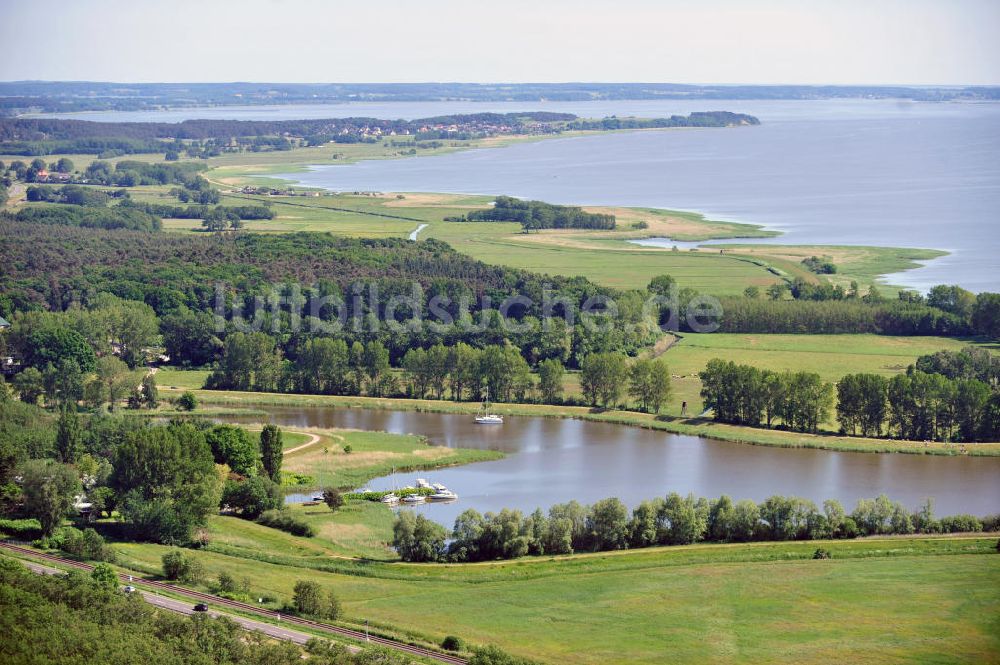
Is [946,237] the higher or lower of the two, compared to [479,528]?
higher

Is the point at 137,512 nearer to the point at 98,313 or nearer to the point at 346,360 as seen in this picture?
the point at 346,360

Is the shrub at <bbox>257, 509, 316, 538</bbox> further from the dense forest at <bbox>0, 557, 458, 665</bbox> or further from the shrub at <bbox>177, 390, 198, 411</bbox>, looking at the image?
the shrub at <bbox>177, 390, 198, 411</bbox>

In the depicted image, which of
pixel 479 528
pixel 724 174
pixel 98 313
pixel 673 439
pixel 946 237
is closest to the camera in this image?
pixel 479 528

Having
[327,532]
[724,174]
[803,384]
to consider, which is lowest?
[327,532]

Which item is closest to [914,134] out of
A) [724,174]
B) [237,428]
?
[724,174]

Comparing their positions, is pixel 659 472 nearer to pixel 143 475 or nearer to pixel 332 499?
pixel 332 499

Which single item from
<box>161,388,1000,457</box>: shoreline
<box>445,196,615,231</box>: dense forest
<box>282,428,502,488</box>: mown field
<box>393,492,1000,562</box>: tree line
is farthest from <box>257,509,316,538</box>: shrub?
<box>445,196,615,231</box>: dense forest
